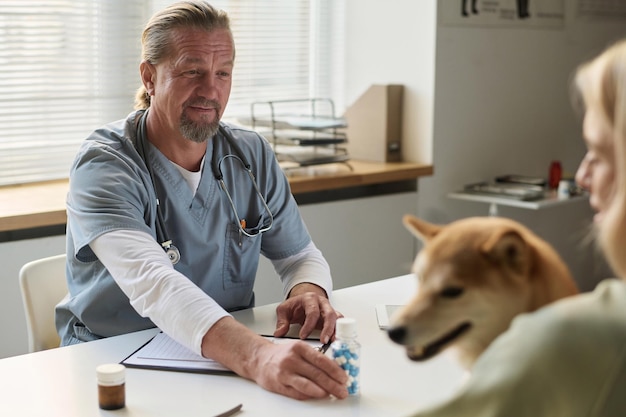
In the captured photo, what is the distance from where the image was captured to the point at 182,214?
1868 millimetres

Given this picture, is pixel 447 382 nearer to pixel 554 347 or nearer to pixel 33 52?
pixel 554 347

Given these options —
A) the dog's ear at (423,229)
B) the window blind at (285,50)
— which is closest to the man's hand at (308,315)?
the dog's ear at (423,229)

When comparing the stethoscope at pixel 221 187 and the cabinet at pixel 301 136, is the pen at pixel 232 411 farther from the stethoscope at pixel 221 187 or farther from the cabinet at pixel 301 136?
the cabinet at pixel 301 136

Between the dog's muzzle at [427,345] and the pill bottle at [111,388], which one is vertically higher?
the dog's muzzle at [427,345]

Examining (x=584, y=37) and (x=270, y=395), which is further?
(x=584, y=37)

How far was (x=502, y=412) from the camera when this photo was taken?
60 centimetres

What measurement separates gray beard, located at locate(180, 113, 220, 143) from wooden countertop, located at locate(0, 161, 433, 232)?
0.81 metres

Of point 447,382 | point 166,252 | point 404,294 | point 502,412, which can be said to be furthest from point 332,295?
point 502,412

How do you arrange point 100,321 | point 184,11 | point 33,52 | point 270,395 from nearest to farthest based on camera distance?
point 270,395
point 100,321
point 184,11
point 33,52

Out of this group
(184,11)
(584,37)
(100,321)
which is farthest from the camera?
(584,37)

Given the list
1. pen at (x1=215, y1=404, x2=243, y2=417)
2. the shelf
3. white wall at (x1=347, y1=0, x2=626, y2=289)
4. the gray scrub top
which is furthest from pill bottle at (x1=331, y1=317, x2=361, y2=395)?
the shelf

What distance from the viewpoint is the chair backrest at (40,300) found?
1.90m

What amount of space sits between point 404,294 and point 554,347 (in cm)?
140

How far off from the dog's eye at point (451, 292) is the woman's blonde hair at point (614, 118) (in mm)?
112
